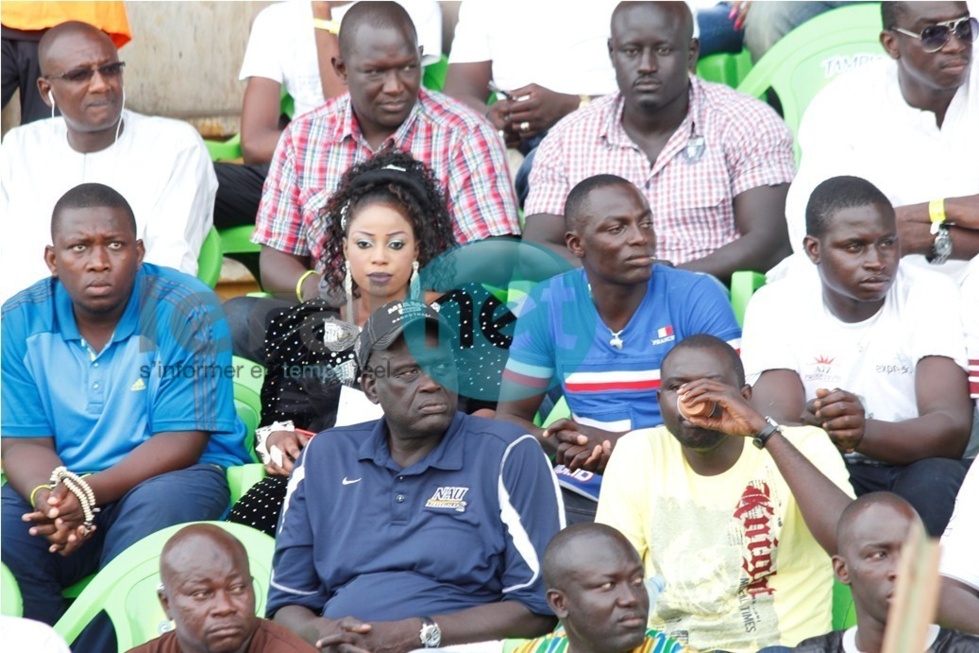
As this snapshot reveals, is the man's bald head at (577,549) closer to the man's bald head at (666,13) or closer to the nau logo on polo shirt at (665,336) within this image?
the nau logo on polo shirt at (665,336)

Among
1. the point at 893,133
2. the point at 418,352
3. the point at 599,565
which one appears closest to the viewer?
the point at 599,565

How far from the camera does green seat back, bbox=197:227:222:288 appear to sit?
537cm

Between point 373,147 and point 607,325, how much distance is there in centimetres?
160

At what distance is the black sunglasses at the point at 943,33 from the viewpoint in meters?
4.34

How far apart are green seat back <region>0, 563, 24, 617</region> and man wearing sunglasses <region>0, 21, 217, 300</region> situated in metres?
1.66

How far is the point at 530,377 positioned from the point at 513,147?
1864 mm

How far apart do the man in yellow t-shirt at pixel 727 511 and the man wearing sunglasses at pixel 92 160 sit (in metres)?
2.49

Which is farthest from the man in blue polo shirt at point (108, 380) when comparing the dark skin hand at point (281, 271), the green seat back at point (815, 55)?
the green seat back at point (815, 55)

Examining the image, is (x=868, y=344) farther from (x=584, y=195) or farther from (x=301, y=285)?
(x=301, y=285)

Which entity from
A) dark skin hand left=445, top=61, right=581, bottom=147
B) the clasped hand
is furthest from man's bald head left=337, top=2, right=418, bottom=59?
the clasped hand

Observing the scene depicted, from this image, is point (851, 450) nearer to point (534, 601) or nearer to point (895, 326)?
point (895, 326)

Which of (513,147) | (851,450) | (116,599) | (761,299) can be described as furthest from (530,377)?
(513,147)

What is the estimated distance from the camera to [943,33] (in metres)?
4.36

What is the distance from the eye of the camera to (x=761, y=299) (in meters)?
3.97
